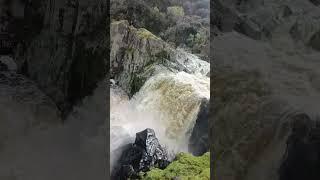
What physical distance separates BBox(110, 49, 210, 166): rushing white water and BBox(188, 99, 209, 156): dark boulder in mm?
57

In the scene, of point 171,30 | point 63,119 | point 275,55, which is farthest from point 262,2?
point 63,119

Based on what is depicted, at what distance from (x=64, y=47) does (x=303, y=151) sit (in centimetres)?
275

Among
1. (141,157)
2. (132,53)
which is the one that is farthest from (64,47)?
(141,157)

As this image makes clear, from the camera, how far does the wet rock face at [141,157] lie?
4.66 meters

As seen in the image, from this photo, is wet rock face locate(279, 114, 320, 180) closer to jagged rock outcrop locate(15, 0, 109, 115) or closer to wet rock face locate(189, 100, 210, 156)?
wet rock face locate(189, 100, 210, 156)

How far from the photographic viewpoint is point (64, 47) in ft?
15.1

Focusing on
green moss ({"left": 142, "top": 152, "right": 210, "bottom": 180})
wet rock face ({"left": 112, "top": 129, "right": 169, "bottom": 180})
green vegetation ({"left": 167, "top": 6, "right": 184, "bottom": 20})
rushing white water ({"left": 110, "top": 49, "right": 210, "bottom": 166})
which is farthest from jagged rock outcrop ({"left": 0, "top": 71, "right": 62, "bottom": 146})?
green vegetation ({"left": 167, "top": 6, "right": 184, "bottom": 20})

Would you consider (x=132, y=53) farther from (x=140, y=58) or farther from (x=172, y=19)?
(x=172, y=19)

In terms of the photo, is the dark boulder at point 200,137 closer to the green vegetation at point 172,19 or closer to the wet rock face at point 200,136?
the wet rock face at point 200,136

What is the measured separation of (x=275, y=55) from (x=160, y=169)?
5.77 feet

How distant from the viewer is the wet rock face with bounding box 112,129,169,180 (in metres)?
4.66

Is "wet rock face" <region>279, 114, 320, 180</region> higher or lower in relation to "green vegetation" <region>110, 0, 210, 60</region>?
lower

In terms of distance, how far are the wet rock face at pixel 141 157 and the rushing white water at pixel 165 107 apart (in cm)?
7

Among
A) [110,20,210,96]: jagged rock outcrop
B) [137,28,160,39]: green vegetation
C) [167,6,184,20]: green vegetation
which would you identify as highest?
[167,6,184,20]: green vegetation
